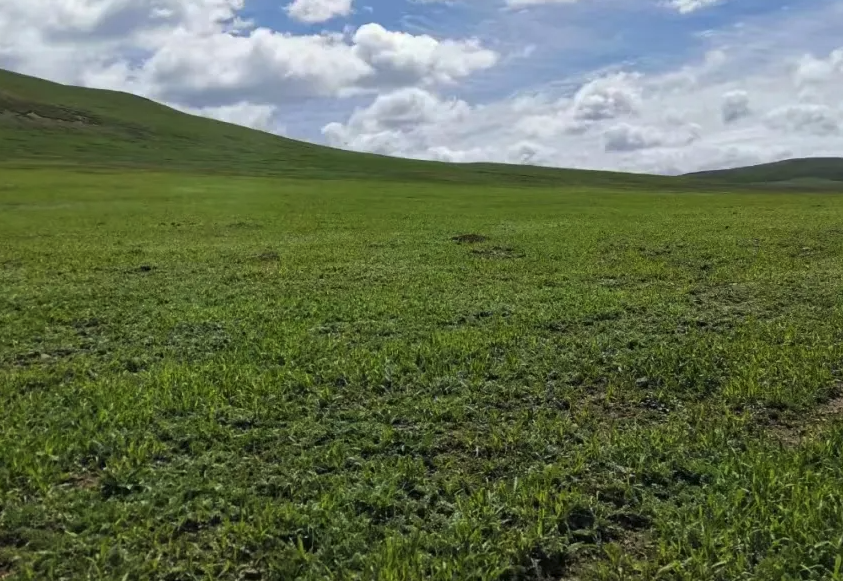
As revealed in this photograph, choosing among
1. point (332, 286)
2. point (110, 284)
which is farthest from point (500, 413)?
point (110, 284)

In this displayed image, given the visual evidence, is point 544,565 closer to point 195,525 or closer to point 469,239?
point 195,525

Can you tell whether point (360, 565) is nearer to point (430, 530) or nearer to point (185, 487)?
point (430, 530)

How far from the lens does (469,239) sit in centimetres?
3042

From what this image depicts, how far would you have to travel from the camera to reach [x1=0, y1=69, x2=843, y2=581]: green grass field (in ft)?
20.0

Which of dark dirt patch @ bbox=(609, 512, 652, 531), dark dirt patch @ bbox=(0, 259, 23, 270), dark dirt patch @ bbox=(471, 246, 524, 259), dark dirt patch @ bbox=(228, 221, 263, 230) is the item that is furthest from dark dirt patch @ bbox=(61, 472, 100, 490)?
dark dirt patch @ bbox=(228, 221, 263, 230)

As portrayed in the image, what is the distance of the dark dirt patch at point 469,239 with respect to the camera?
29736 mm

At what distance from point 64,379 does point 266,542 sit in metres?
6.36

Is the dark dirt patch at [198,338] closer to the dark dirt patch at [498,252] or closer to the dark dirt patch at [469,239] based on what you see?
the dark dirt patch at [498,252]

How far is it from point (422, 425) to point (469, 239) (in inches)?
868

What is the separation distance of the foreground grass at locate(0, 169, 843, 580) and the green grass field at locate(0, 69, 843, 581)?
1.6 inches

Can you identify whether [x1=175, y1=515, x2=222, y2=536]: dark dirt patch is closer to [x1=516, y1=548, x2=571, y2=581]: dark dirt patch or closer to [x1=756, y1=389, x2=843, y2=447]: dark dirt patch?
[x1=516, y1=548, x2=571, y2=581]: dark dirt patch

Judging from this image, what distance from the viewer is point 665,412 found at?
31.2 feet

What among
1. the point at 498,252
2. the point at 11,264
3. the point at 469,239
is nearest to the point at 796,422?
the point at 498,252

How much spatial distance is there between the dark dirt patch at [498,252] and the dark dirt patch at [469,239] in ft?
7.31
